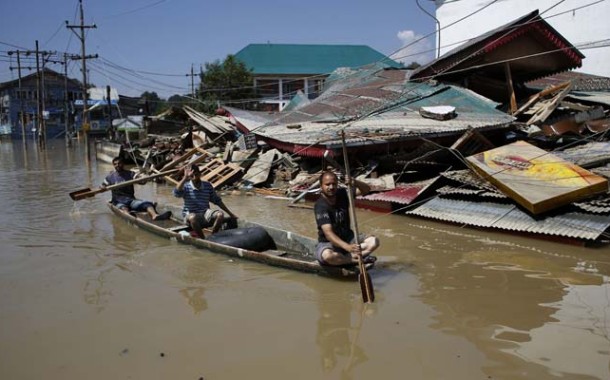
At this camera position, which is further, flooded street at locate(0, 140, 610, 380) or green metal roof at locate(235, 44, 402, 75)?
green metal roof at locate(235, 44, 402, 75)

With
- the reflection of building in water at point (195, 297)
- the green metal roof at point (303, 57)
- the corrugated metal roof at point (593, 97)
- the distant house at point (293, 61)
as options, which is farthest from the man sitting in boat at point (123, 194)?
the green metal roof at point (303, 57)

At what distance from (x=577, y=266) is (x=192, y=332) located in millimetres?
5017

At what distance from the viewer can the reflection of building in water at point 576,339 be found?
406 centimetres

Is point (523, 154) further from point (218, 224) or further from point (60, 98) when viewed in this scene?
point (60, 98)

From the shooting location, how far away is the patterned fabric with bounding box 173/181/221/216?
27.0 ft

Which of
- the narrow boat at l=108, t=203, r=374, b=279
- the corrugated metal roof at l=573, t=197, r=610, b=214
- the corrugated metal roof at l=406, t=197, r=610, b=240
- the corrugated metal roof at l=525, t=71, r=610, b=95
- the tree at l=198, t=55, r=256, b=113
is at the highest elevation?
the tree at l=198, t=55, r=256, b=113

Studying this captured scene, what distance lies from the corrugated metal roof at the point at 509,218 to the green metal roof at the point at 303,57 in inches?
1327

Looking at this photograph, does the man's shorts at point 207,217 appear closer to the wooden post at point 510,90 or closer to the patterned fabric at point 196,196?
the patterned fabric at point 196,196

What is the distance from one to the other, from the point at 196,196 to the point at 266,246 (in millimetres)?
1546

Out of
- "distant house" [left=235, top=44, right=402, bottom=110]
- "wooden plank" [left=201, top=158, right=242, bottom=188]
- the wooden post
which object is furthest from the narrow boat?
"distant house" [left=235, top=44, right=402, bottom=110]

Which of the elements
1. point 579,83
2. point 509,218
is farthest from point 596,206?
point 579,83

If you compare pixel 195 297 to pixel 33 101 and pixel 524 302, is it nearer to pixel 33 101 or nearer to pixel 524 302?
pixel 524 302

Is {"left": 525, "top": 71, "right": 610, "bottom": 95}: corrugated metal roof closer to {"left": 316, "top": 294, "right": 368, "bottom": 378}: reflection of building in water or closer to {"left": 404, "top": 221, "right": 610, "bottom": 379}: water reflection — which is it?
{"left": 404, "top": 221, "right": 610, "bottom": 379}: water reflection

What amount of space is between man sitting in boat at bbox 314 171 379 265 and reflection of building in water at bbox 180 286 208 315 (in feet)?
4.67
